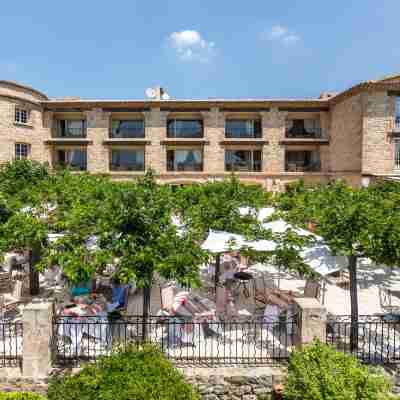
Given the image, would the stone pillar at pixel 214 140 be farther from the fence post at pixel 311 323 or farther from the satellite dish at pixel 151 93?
the fence post at pixel 311 323

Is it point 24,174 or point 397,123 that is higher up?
point 397,123

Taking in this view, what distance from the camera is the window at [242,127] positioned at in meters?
29.3

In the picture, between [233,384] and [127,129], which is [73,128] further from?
A: [233,384]

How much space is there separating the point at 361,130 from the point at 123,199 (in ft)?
71.4

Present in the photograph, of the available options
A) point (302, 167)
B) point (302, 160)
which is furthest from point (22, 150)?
point (302, 160)

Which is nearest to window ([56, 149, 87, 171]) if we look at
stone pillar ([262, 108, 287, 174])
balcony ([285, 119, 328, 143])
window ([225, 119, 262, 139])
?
window ([225, 119, 262, 139])

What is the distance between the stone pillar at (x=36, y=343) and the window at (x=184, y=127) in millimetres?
24096

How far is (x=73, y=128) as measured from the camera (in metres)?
29.8

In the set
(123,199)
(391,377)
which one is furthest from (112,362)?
(391,377)

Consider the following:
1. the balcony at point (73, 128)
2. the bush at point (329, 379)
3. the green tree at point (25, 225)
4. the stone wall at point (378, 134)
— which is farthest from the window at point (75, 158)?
the bush at point (329, 379)

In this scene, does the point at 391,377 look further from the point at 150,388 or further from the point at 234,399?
the point at 150,388

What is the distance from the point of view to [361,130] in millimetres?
22969

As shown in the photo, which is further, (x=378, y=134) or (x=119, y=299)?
(x=378, y=134)

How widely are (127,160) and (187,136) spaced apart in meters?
6.47
